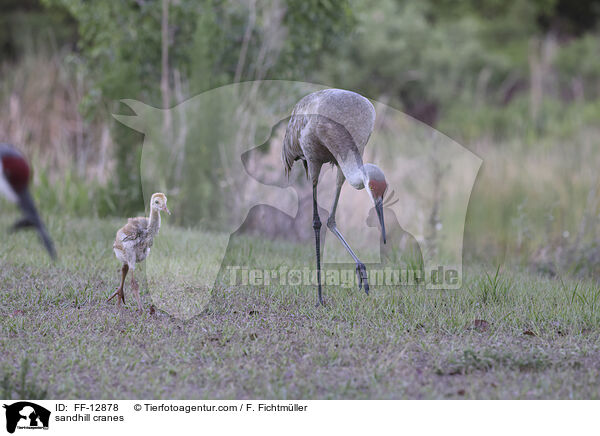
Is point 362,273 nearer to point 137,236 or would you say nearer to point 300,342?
point 300,342

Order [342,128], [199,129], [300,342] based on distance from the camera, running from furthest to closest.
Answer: [199,129] → [342,128] → [300,342]

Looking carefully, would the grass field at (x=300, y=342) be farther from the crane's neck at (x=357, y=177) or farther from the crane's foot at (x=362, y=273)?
the crane's neck at (x=357, y=177)

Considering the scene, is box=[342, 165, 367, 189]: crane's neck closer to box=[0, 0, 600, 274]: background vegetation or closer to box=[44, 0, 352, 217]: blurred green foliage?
box=[0, 0, 600, 274]: background vegetation

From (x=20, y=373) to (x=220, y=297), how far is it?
1.78 metres

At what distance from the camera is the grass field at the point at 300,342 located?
12.1 ft

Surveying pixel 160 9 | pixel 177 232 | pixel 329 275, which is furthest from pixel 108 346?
pixel 160 9

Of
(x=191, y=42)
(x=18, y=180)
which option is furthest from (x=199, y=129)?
(x=18, y=180)

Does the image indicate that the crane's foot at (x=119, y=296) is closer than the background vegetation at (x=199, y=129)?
Yes

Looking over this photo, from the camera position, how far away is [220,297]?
523 cm

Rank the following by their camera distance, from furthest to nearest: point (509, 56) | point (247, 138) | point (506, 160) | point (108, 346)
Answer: point (509, 56) < point (506, 160) < point (247, 138) < point (108, 346)

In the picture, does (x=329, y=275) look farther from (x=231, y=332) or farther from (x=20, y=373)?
(x=20, y=373)

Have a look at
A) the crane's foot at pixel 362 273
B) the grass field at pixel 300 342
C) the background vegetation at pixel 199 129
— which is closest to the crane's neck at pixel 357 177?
the crane's foot at pixel 362 273

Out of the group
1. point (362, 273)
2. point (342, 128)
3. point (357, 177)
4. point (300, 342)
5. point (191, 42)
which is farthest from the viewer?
point (191, 42)

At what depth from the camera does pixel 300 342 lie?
4.30 metres
